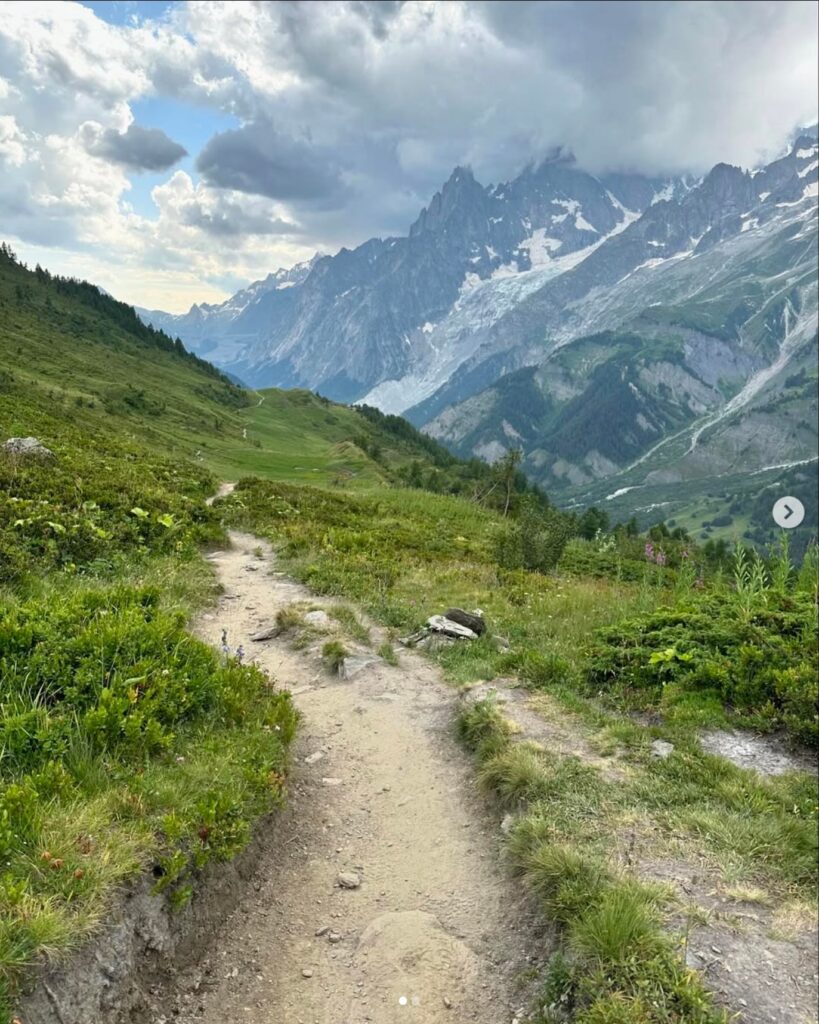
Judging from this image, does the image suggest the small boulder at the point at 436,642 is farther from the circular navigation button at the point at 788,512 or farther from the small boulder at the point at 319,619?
the circular navigation button at the point at 788,512

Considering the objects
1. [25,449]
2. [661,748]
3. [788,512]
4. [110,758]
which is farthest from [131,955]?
[25,449]

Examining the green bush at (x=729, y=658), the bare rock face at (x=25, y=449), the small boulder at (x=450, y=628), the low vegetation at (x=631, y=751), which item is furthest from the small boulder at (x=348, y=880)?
the bare rock face at (x=25, y=449)

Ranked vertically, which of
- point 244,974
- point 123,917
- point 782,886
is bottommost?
point 244,974

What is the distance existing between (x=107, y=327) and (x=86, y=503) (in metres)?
158

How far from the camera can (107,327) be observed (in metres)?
155

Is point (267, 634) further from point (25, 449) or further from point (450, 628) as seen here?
point (25, 449)

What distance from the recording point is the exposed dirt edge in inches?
171

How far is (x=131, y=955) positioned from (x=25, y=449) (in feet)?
64.2

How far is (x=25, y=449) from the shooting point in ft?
67.9

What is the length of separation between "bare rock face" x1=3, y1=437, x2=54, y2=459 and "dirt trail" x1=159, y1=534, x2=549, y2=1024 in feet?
49.7

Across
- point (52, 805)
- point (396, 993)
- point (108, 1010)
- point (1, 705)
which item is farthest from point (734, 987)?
point (1, 705)

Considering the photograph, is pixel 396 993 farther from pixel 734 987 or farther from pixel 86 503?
pixel 86 503

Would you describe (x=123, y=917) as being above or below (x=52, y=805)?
below

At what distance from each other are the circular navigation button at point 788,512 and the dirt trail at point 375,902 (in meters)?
7.34
